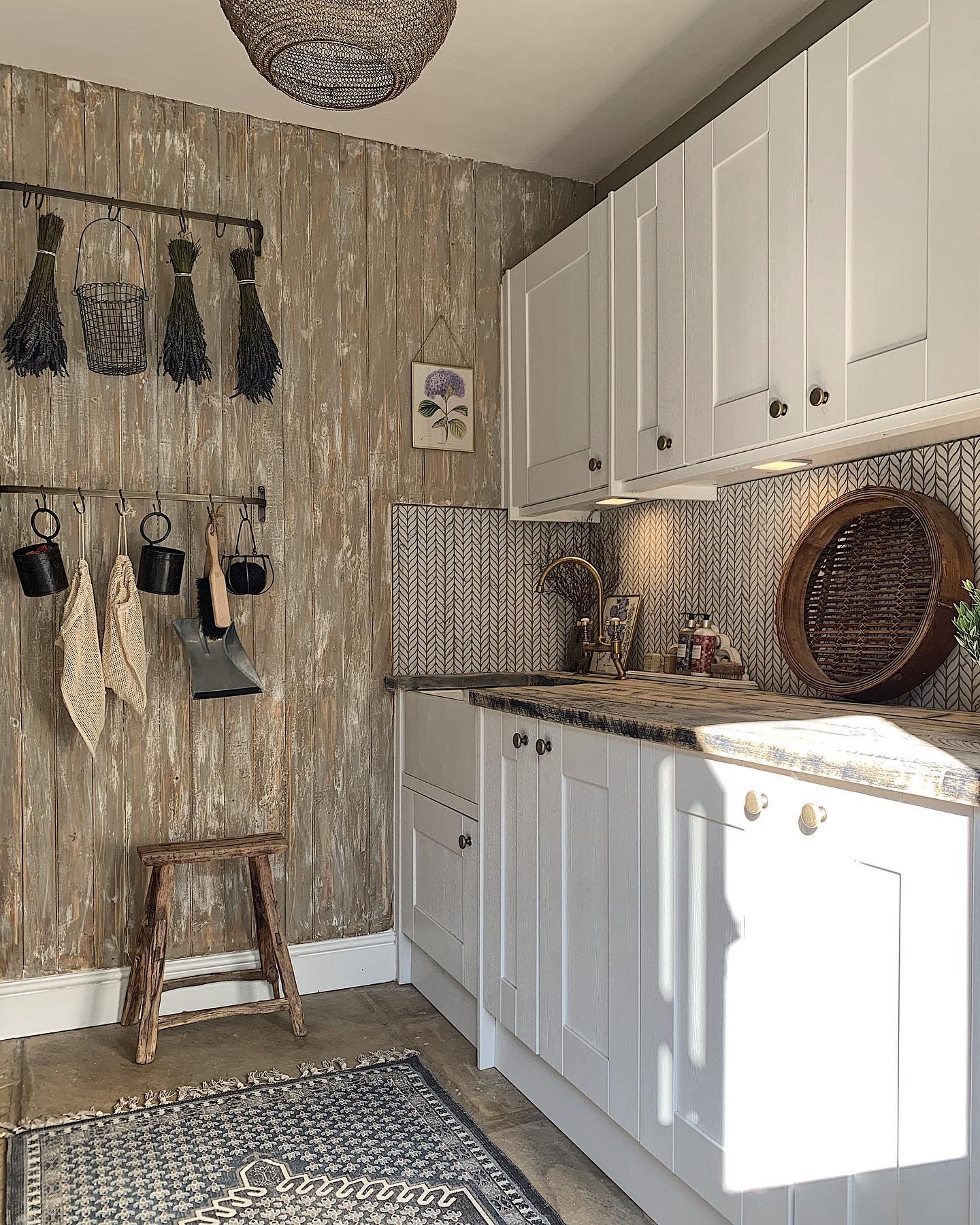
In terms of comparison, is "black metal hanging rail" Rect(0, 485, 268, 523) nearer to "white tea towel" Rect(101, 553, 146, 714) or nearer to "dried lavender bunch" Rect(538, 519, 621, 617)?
"white tea towel" Rect(101, 553, 146, 714)

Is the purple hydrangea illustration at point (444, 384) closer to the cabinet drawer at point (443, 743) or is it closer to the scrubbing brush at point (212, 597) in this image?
the scrubbing brush at point (212, 597)

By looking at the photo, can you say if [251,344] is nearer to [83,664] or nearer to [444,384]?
[444,384]

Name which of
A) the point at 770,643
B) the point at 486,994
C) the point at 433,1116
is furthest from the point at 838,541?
the point at 433,1116

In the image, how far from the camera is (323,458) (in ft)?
9.83

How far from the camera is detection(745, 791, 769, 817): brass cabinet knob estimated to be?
145 centimetres

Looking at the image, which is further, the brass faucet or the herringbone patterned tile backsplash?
the brass faucet

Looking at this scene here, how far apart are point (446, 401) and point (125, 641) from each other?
1262mm

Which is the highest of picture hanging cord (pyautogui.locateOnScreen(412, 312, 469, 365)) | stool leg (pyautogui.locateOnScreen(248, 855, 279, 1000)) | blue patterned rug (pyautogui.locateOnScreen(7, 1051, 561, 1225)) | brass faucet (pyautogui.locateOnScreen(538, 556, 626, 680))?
picture hanging cord (pyautogui.locateOnScreen(412, 312, 469, 365))

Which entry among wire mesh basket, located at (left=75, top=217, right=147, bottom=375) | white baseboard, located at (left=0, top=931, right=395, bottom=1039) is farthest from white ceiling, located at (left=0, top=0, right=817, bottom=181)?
white baseboard, located at (left=0, top=931, right=395, bottom=1039)

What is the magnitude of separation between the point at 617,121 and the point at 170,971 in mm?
2831

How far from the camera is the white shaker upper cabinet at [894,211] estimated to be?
1575mm

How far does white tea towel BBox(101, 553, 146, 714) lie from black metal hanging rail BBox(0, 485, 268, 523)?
Result: 7.5 inches

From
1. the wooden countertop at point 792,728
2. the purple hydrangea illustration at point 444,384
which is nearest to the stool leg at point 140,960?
the wooden countertop at point 792,728

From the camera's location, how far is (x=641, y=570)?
3156 mm
